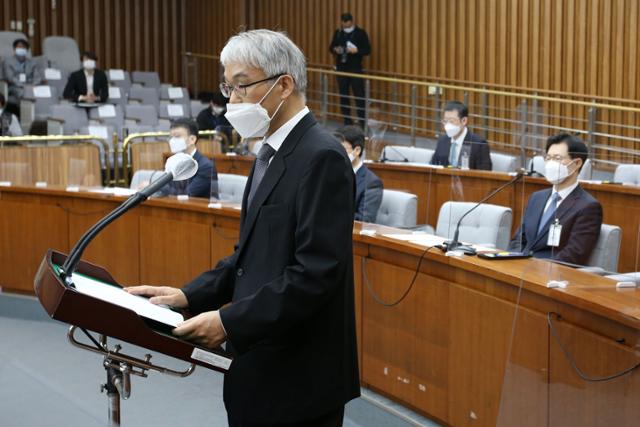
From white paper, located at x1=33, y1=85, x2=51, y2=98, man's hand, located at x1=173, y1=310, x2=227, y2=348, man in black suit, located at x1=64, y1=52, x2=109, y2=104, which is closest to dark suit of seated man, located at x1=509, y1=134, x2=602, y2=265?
man's hand, located at x1=173, y1=310, x2=227, y2=348

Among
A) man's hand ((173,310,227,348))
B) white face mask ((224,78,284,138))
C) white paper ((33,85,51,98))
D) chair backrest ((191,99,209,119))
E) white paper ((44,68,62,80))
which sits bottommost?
man's hand ((173,310,227,348))

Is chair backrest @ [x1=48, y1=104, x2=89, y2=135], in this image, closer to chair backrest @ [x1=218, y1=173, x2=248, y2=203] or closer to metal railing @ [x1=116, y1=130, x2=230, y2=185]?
metal railing @ [x1=116, y1=130, x2=230, y2=185]

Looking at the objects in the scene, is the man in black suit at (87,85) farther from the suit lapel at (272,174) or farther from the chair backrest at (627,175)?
the suit lapel at (272,174)

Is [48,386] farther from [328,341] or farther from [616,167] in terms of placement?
[616,167]

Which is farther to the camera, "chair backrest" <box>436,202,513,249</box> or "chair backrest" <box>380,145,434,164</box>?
"chair backrest" <box>380,145,434,164</box>

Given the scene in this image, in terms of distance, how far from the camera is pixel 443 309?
342 centimetres

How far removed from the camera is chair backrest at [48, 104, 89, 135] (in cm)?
1020

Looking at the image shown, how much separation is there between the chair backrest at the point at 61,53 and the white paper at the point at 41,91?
168 cm

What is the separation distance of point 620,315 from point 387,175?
473 cm

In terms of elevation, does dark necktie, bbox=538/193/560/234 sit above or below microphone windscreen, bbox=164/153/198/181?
below

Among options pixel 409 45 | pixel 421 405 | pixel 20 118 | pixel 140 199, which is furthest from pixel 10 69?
pixel 140 199

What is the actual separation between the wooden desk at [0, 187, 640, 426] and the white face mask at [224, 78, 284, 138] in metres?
1.06

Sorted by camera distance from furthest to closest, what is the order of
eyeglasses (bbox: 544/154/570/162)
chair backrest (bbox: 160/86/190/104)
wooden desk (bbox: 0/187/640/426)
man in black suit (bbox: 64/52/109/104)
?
chair backrest (bbox: 160/86/190/104) → man in black suit (bbox: 64/52/109/104) → eyeglasses (bbox: 544/154/570/162) → wooden desk (bbox: 0/187/640/426)

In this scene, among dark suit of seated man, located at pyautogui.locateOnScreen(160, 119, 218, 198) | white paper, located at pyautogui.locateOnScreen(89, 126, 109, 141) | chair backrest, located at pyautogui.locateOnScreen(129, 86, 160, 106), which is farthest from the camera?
chair backrest, located at pyautogui.locateOnScreen(129, 86, 160, 106)
